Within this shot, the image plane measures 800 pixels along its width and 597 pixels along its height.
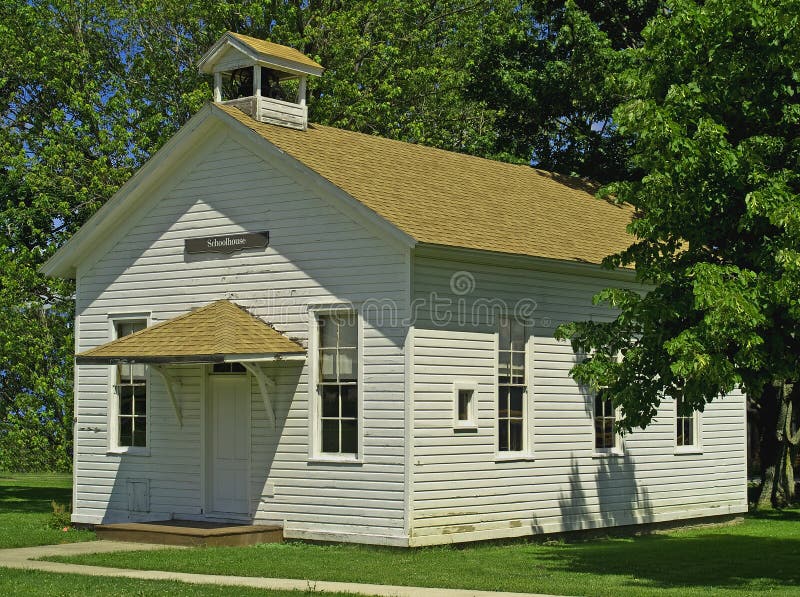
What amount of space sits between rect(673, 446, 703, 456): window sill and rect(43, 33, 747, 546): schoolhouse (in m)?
0.14

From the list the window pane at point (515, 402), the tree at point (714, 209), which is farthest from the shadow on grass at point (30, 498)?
the tree at point (714, 209)

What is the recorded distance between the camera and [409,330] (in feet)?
62.3

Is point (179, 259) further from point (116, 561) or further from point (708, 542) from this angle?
point (708, 542)

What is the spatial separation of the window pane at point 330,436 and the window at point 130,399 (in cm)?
399

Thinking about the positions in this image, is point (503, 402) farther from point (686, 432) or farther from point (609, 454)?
point (686, 432)

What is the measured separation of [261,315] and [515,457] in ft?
15.4

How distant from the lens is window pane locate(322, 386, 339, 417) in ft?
65.5

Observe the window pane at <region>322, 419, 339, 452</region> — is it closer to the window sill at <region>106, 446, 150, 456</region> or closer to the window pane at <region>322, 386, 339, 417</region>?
the window pane at <region>322, 386, 339, 417</region>

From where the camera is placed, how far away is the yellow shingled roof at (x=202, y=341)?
19578mm

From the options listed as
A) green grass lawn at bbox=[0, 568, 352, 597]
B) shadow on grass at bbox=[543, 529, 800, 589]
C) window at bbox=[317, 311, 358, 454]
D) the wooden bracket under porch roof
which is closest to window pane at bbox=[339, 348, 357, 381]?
window at bbox=[317, 311, 358, 454]

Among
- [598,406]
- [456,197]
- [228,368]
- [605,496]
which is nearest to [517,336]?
[598,406]

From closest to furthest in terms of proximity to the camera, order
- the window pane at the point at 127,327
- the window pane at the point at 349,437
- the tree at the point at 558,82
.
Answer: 1. the window pane at the point at 349,437
2. the window pane at the point at 127,327
3. the tree at the point at 558,82

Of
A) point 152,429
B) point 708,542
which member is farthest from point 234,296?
point 708,542

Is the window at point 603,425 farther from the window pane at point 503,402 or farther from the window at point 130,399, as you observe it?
the window at point 130,399
